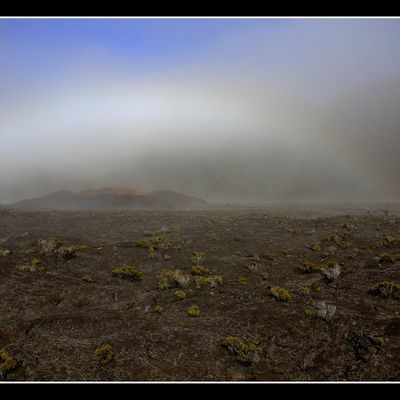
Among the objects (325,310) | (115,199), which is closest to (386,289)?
(325,310)

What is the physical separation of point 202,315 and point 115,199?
8259 cm

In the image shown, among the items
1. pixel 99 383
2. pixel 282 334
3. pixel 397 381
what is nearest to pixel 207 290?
pixel 282 334

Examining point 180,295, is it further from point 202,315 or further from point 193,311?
point 202,315

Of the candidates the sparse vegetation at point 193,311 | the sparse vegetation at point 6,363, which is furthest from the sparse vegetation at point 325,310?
the sparse vegetation at point 6,363

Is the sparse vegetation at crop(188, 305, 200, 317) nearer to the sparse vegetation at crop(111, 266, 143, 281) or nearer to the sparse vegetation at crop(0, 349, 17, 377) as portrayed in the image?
the sparse vegetation at crop(111, 266, 143, 281)

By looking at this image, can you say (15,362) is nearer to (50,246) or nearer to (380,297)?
(50,246)

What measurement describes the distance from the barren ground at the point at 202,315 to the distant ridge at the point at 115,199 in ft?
210

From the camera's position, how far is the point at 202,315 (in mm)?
15023

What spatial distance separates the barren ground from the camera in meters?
11.2

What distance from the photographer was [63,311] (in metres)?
15.4

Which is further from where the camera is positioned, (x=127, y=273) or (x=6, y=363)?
(x=127, y=273)

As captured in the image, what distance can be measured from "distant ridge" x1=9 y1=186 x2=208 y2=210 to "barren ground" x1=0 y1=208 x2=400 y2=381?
210 ft

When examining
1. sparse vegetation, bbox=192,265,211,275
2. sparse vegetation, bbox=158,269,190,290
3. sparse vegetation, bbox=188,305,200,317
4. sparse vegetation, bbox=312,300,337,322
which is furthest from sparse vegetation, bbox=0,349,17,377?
sparse vegetation, bbox=312,300,337,322

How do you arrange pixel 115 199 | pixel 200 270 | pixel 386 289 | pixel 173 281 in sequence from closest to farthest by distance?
pixel 386 289 → pixel 173 281 → pixel 200 270 → pixel 115 199
